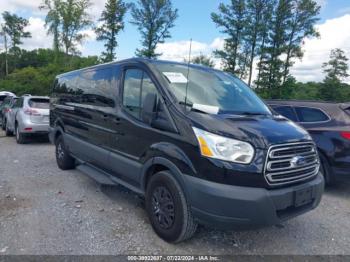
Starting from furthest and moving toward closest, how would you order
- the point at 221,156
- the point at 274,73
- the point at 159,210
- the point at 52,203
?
the point at 274,73
the point at 52,203
the point at 159,210
the point at 221,156

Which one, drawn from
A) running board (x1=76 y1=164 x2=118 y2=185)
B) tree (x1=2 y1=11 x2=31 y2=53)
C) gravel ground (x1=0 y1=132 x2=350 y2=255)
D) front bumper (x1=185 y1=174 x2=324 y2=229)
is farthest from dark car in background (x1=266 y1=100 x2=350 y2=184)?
tree (x1=2 y1=11 x2=31 y2=53)

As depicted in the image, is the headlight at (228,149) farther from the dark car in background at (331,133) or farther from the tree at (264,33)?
the tree at (264,33)

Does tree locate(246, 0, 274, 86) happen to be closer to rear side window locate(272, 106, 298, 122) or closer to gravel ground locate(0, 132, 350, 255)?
rear side window locate(272, 106, 298, 122)

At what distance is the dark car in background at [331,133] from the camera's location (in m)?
4.75

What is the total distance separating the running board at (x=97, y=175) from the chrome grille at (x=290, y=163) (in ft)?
7.52

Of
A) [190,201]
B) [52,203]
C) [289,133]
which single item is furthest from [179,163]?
[52,203]

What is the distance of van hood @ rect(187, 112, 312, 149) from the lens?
2.70 meters

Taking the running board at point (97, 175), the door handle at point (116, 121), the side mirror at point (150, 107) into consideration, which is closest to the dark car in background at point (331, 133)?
the side mirror at point (150, 107)

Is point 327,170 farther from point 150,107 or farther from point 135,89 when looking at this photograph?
point 135,89

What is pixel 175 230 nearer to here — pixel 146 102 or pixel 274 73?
pixel 146 102

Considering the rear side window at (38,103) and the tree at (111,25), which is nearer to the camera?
the rear side window at (38,103)

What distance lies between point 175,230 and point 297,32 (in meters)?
38.4

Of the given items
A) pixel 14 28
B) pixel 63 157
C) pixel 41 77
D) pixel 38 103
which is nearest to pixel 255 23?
pixel 41 77

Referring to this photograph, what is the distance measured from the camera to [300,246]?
3.25m
